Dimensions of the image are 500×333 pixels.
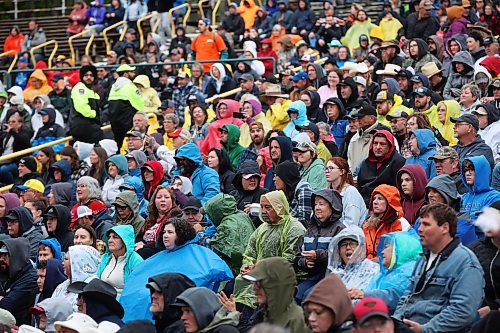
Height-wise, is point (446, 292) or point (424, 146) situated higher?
point (446, 292)

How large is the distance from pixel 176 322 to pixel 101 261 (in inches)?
89.4

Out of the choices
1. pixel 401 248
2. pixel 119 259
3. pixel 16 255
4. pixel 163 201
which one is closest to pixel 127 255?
pixel 119 259

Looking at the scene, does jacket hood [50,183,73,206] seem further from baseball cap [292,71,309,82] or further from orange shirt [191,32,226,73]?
orange shirt [191,32,226,73]

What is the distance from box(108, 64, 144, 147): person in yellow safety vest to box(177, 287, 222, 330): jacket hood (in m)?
9.78

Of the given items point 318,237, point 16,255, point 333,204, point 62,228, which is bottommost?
point 62,228

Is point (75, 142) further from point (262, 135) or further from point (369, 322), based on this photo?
point (369, 322)

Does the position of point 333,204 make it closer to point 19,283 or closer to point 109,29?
point 19,283

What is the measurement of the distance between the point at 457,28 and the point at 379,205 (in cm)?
1072

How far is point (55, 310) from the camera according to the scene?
9.98 meters

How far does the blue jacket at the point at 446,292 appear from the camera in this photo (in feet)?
25.6

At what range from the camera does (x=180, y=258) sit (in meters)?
10.1

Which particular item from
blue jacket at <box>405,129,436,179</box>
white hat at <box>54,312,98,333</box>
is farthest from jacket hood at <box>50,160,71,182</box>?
white hat at <box>54,312,98,333</box>

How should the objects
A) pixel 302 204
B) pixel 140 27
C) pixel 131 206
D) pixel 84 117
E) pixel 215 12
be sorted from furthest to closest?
pixel 215 12 → pixel 140 27 → pixel 84 117 → pixel 131 206 → pixel 302 204

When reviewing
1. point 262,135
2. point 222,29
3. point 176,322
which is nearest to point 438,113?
point 262,135
